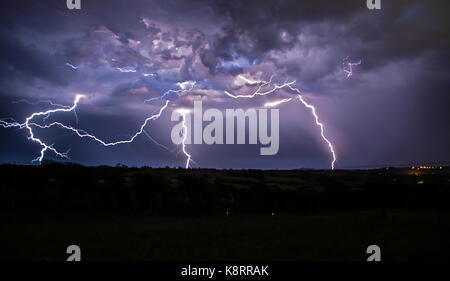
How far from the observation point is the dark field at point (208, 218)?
6.24 metres

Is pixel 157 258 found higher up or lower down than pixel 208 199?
lower down

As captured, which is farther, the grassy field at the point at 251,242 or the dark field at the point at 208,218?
the dark field at the point at 208,218

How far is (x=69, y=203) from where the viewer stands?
49.3 feet

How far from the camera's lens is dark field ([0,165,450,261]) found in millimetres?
6238

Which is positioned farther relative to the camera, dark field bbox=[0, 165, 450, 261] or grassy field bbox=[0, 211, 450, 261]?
dark field bbox=[0, 165, 450, 261]

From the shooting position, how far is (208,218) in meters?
12.9

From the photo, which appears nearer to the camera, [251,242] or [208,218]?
[251,242]

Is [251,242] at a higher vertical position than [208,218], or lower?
lower
